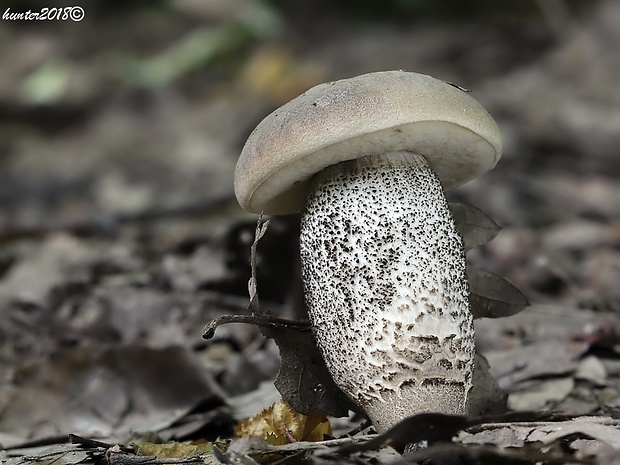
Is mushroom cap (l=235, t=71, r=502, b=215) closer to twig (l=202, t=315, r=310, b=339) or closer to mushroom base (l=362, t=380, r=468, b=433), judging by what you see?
twig (l=202, t=315, r=310, b=339)

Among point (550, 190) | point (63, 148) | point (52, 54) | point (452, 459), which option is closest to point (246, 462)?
point (452, 459)

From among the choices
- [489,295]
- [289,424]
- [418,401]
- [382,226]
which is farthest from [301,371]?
[489,295]

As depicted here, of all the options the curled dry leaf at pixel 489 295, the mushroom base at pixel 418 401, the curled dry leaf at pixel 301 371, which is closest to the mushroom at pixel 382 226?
the mushroom base at pixel 418 401

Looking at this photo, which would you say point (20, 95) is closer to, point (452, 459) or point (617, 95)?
point (617, 95)

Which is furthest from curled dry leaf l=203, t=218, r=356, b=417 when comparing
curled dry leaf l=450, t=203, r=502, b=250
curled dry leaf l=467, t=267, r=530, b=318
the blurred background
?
the blurred background

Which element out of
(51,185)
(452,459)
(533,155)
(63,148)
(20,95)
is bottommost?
(452,459)

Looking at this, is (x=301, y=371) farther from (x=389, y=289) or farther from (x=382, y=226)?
(x=382, y=226)

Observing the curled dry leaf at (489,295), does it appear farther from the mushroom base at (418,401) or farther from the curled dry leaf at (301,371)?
the curled dry leaf at (301,371)
